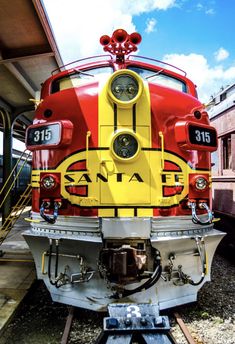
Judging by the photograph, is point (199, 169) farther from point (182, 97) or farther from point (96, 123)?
point (96, 123)

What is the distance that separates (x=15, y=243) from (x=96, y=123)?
17.9 feet

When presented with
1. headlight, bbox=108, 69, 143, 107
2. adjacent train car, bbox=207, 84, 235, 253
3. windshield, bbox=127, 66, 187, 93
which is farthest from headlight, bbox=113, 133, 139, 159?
adjacent train car, bbox=207, 84, 235, 253

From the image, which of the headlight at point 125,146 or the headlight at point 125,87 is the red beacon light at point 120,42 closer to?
the headlight at point 125,87

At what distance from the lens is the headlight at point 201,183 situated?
13.0 ft

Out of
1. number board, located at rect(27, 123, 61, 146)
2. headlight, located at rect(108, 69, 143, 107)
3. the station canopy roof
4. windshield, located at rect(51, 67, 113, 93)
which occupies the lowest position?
number board, located at rect(27, 123, 61, 146)

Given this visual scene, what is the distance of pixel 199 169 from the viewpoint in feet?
13.4

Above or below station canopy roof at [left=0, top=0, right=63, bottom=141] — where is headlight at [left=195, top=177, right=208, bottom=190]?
below

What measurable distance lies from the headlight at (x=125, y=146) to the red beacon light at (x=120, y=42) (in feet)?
3.74

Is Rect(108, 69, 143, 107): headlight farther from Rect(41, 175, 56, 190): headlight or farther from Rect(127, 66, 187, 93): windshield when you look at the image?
Rect(41, 175, 56, 190): headlight

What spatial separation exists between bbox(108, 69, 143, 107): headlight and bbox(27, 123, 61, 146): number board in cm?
73

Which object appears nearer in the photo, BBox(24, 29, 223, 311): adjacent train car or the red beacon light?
BBox(24, 29, 223, 311): adjacent train car

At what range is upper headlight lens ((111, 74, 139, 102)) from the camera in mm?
3777

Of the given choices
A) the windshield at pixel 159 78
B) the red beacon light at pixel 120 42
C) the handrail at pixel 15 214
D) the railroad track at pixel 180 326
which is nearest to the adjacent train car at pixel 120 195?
the railroad track at pixel 180 326

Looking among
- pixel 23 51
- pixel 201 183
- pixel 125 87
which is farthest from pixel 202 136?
pixel 23 51
